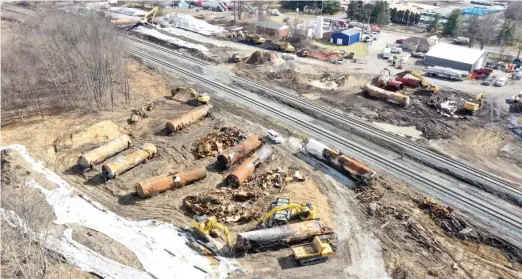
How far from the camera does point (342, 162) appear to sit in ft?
115

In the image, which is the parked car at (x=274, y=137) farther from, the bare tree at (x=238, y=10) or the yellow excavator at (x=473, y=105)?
the bare tree at (x=238, y=10)

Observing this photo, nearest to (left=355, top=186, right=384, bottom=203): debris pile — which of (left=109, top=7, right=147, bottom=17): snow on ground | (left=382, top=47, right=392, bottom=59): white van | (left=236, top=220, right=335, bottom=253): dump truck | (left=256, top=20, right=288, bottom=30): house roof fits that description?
(left=236, top=220, right=335, bottom=253): dump truck

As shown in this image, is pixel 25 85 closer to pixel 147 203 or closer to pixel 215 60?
pixel 147 203

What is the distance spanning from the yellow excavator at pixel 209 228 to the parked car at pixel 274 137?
45.9ft

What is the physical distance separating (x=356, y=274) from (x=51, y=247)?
20.1 meters

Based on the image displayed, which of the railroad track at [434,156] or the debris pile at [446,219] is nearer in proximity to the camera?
the debris pile at [446,219]

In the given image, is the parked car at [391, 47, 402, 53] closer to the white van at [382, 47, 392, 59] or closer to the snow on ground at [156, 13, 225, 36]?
the white van at [382, 47, 392, 59]

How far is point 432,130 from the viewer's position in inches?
1735

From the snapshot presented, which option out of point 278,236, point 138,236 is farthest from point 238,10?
point 278,236

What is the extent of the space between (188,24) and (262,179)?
59016 mm

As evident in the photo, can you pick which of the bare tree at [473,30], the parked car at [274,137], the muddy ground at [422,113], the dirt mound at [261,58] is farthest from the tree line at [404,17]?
the parked car at [274,137]

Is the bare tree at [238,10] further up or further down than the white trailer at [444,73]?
further up

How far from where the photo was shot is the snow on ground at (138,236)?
25.0 meters

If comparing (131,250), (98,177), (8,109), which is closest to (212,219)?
(131,250)
